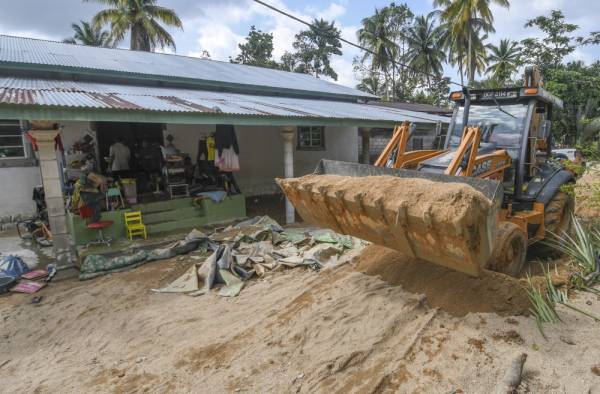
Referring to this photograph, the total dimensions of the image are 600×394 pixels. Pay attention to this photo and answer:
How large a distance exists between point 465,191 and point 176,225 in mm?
6655

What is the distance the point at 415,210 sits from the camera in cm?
302

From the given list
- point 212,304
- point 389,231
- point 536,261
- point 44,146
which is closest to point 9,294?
point 44,146

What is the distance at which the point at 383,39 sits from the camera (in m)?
31.1

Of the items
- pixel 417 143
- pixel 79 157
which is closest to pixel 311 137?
pixel 417 143

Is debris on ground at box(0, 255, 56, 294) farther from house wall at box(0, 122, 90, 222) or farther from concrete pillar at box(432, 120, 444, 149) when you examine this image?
concrete pillar at box(432, 120, 444, 149)

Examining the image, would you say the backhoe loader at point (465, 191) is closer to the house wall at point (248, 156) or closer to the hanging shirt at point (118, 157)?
the hanging shirt at point (118, 157)

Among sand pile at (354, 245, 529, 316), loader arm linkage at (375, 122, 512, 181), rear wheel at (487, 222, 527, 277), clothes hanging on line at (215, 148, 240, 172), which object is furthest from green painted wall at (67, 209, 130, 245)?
rear wheel at (487, 222, 527, 277)

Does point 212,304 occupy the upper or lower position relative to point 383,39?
lower

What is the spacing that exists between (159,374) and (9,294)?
11.8 ft

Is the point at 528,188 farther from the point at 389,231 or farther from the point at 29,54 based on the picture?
the point at 29,54

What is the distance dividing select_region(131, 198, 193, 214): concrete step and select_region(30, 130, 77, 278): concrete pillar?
6.55ft

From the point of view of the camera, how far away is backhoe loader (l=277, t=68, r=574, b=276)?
9.61 ft

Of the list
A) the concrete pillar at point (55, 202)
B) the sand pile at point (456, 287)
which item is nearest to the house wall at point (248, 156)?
the concrete pillar at point (55, 202)

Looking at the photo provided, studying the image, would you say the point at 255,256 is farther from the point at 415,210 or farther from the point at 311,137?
the point at 311,137
